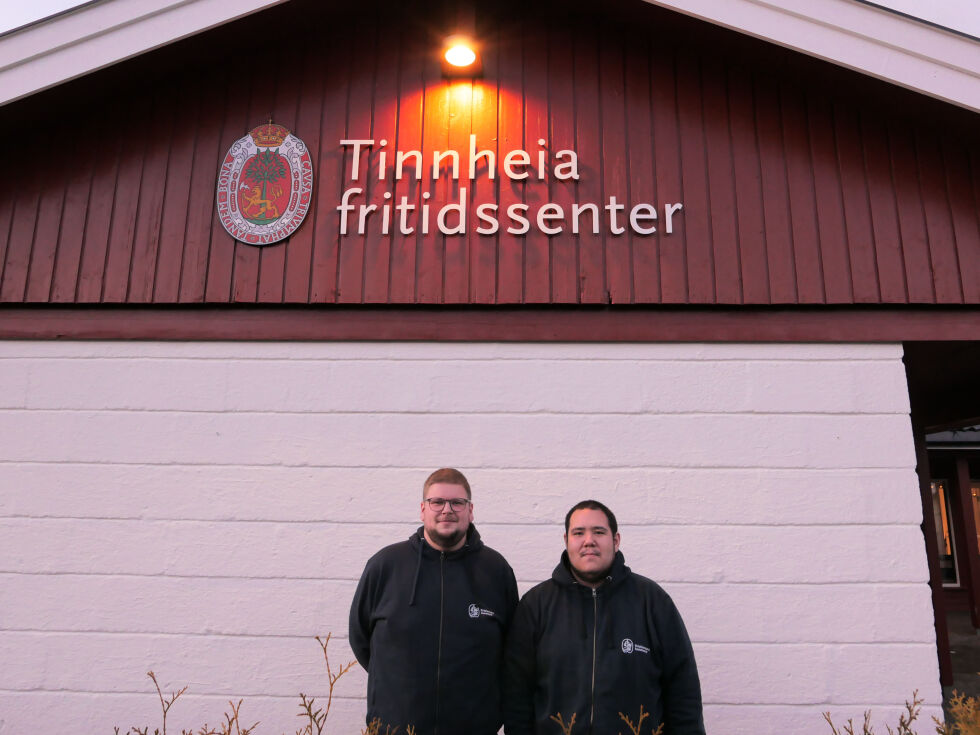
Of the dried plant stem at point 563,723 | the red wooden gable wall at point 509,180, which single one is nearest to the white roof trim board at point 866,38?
the red wooden gable wall at point 509,180

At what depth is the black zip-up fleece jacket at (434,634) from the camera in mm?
2869

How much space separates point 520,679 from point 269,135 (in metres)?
3.73

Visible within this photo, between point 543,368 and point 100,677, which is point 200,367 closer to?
point 100,677

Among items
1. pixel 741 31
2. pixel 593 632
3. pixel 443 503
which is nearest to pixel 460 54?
pixel 741 31

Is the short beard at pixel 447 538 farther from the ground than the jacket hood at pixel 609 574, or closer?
farther from the ground

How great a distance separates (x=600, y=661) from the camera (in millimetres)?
2809

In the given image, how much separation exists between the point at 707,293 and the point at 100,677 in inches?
169

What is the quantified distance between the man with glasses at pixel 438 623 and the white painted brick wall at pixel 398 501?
2.86 ft

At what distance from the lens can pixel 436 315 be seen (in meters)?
4.35

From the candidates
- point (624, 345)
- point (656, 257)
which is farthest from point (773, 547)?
point (656, 257)

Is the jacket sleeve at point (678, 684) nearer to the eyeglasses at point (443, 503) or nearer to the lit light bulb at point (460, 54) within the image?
the eyeglasses at point (443, 503)

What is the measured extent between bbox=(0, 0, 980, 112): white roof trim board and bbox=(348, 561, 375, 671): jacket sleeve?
3670mm

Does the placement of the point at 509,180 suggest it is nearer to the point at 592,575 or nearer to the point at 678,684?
the point at 592,575

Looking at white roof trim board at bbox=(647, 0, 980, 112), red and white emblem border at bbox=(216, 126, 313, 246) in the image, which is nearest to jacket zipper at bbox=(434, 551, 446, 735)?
red and white emblem border at bbox=(216, 126, 313, 246)
